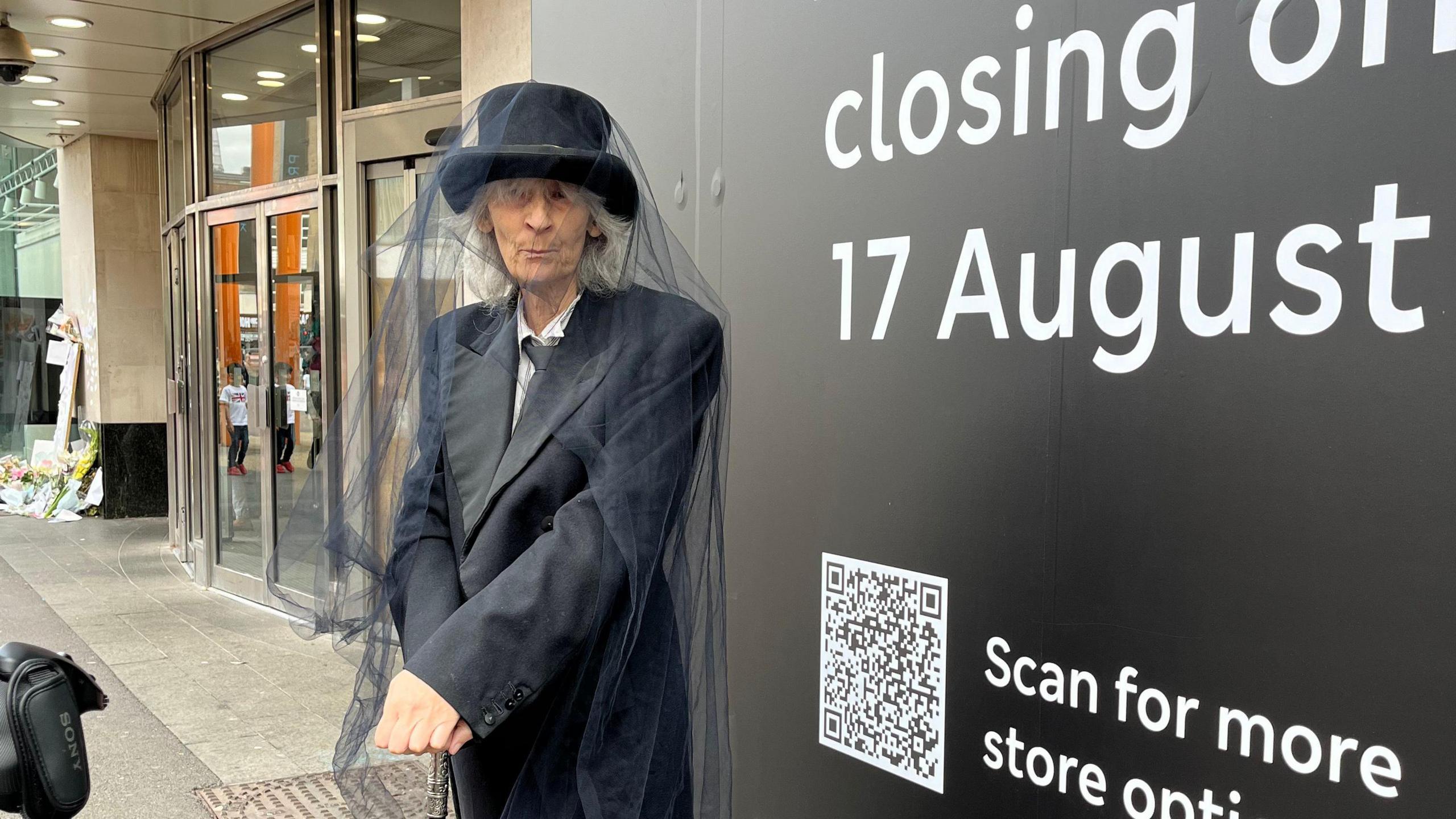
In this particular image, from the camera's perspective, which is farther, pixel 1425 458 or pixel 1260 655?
pixel 1260 655

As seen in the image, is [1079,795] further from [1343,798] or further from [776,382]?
[776,382]

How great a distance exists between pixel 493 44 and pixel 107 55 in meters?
4.78

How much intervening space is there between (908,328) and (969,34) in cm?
55

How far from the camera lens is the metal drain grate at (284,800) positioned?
3.87m

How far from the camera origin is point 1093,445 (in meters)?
1.89

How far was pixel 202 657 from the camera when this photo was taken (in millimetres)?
6008

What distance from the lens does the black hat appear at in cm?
176

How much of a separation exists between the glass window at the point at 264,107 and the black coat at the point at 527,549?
17.9 feet

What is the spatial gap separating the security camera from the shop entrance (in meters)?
1.38

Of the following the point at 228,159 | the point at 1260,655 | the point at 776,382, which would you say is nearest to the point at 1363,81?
the point at 1260,655

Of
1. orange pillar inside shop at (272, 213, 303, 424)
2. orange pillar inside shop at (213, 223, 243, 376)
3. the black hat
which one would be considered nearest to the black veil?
the black hat

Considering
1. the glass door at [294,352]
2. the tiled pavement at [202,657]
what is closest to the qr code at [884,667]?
the tiled pavement at [202,657]

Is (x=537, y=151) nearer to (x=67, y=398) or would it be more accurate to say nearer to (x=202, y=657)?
(x=202, y=657)

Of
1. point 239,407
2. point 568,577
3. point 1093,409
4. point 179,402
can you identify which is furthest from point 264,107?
point 1093,409
